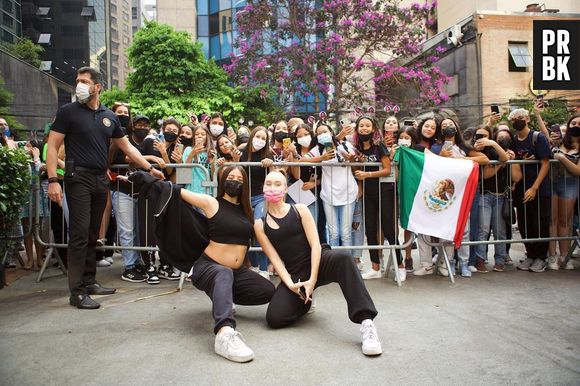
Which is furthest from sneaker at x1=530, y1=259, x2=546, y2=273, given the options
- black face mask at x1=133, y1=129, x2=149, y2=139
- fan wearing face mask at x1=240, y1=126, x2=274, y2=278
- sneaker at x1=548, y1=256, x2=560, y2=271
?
black face mask at x1=133, y1=129, x2=149, y2=139

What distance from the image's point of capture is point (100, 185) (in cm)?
554

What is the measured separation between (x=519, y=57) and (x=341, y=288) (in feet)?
76.4

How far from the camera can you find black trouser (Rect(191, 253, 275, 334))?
4180 mm

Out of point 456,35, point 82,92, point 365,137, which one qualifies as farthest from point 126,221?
point 456,35

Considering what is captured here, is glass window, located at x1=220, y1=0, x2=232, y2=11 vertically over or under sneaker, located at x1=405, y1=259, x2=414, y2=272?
over

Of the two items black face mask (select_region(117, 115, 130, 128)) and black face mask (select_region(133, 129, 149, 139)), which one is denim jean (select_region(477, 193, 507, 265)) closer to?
black face mask (select_region(133, 129, 149, 139))

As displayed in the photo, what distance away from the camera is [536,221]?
7.22 m

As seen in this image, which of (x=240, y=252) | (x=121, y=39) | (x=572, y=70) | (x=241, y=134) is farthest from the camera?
(x=121, y=39)

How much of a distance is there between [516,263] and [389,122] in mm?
2762

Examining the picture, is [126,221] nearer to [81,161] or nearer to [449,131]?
[81,161]

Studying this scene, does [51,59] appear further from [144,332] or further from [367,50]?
[144,332]

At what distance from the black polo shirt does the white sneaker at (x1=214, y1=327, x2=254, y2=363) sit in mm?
2473

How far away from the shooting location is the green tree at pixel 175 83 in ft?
76.0

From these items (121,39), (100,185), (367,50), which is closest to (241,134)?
(100,185)
